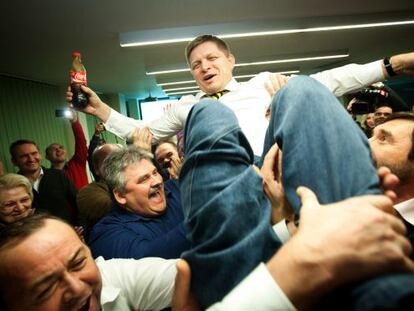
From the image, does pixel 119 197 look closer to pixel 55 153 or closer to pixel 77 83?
pixel 77 83

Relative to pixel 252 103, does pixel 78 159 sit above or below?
below

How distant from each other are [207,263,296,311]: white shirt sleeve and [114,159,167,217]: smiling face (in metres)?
1.07

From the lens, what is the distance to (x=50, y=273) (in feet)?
2.59

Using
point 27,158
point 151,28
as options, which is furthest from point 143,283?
point 151,28

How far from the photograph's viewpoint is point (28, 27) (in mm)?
3324

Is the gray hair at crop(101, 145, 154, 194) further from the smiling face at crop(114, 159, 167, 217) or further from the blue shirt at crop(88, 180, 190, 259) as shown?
the blue shirt at crop(88, 180, 190, 259)

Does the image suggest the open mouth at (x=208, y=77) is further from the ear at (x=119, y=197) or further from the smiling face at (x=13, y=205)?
the smiling face at (x=13, y=205)

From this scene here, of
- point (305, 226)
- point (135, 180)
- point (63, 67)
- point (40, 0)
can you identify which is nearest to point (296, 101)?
point (305, 226)

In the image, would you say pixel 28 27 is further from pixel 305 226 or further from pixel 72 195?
pixel 305 226

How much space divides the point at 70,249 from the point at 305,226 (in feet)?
2.25

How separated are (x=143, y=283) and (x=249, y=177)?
60 centimetres

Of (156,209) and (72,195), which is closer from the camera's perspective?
(156,209)

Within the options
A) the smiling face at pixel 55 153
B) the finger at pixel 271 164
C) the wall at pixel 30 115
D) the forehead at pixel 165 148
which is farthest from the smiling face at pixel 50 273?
the wall at pixel 30 115

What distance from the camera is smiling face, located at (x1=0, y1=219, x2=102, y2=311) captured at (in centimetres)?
76
